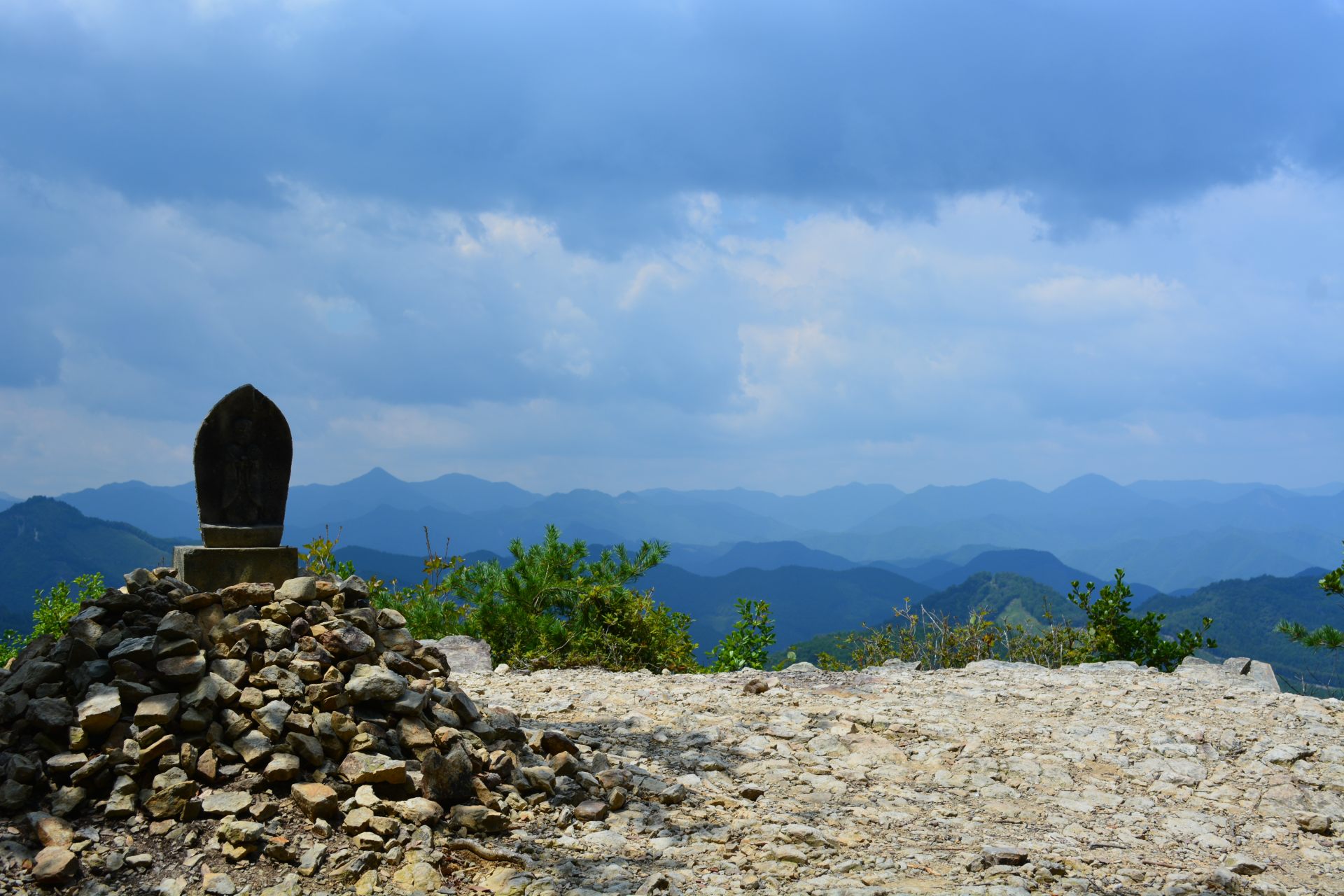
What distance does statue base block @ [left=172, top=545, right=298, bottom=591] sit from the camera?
21.6ft

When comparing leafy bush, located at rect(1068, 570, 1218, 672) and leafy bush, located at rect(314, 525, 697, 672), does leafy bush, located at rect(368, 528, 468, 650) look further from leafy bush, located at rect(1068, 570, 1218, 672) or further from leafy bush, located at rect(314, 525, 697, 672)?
leafy bush, located at rect(1068, 570, 1218, 672)

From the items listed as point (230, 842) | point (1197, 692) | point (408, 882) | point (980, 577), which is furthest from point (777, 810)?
point (980, 577)

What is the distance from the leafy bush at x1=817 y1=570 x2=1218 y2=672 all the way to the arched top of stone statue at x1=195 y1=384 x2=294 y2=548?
24.7 feet

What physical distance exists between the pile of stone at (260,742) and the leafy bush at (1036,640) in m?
7.44

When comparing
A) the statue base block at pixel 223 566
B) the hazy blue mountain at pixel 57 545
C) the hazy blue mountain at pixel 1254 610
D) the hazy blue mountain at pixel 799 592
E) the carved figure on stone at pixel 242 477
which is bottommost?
the hazy blue mountain at pixel 799 592

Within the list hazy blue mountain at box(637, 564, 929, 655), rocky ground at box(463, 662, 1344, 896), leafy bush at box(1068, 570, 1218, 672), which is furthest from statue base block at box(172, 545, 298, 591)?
hazy blue mountain at box(637, 564, 929, 655)

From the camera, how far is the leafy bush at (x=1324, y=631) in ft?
Result: 32.0

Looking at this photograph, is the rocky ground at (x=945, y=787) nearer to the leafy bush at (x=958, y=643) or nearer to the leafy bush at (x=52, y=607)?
the leafy bush at (x=958, y=643)

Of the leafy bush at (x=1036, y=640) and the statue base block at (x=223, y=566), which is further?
the leafy bush at (x=1036, y=640)

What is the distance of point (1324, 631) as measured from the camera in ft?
32.4

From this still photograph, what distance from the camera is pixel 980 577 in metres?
55.2

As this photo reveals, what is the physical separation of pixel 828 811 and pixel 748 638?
6959mm

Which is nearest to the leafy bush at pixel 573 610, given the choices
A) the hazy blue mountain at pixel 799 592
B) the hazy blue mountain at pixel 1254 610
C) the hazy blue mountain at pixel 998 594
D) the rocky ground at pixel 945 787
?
the rocky ground at pixel 945 787

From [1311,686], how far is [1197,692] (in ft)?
12.1
